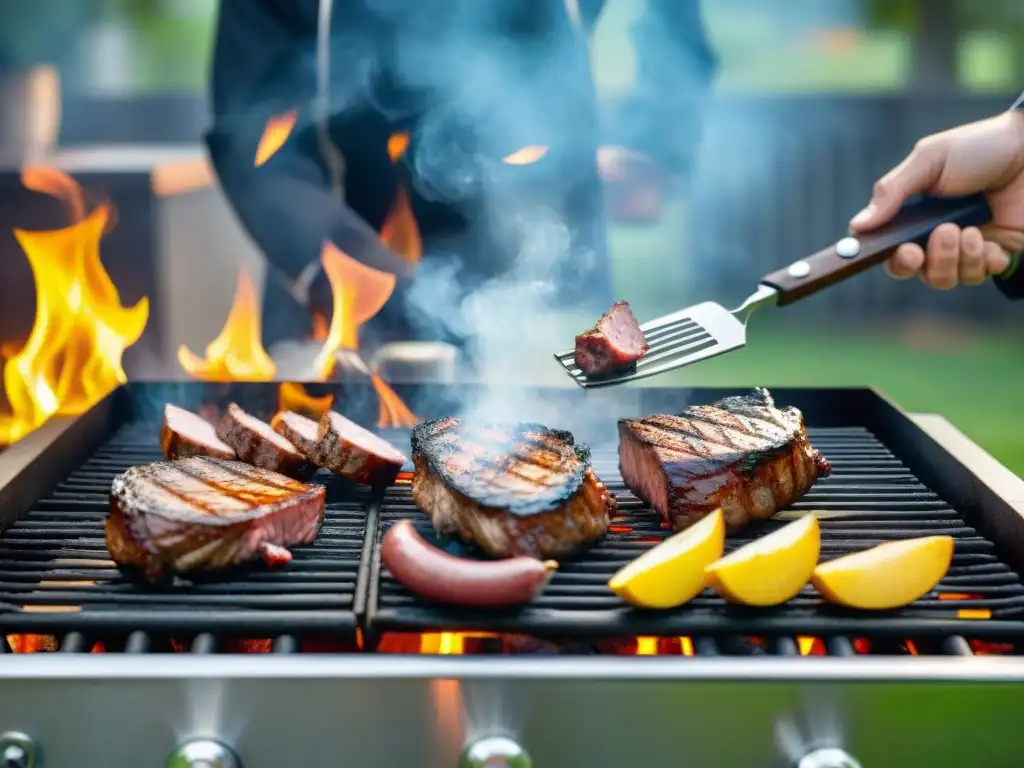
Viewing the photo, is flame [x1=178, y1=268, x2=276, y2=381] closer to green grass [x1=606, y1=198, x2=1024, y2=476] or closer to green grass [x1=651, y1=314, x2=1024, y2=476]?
green grass [x1=606, y1=198, x2=1024, y2=476]

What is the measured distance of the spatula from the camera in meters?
2.67

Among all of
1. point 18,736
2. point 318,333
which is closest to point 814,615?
point 18,736

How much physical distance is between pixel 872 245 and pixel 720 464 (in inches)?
36.3

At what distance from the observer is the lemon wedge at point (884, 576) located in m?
1.89

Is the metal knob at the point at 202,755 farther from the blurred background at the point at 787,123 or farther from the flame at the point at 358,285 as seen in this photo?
the blurred background at the point at 787,123

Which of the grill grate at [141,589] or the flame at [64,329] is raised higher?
the flame at [64,329]

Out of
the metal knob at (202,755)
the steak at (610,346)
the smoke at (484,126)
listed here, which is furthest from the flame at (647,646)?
the smoke at (484,126)

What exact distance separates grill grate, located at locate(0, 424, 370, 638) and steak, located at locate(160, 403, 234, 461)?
218mm

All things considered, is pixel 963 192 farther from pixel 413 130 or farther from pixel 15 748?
pixel 15 748

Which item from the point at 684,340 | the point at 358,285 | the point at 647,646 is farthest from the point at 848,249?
the point at 358,285

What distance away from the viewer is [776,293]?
2.75 metres

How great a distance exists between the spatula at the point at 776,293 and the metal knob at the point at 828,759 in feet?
3.73

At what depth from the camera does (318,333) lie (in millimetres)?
4660

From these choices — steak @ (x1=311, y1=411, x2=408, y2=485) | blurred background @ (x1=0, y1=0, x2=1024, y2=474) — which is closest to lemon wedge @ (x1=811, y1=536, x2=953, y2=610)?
steak @ (x1=311, y1=411, x2=408, y2=485)
